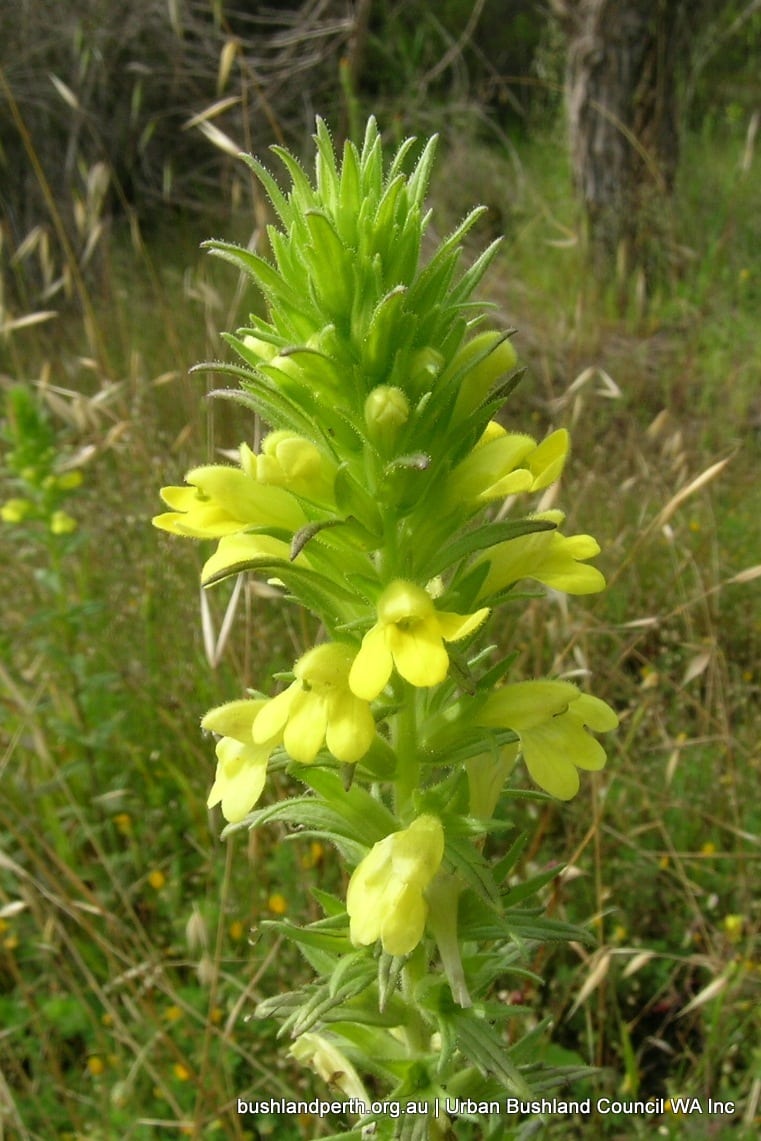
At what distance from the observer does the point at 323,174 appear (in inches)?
63.0

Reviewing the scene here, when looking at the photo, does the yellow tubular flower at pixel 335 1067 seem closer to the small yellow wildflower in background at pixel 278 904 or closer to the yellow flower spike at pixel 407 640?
the yellow flower spike at pixel 407 640

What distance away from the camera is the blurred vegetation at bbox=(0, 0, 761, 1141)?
2.72 meters

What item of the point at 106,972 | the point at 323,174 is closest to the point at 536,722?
the point at 323,174

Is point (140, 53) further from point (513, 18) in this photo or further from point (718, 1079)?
point (718, 1079)

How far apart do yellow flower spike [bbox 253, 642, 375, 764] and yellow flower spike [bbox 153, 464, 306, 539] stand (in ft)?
0.87

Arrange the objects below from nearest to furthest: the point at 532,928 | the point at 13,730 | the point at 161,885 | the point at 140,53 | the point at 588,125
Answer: the point at 532,928 < the point at 161,885 < the point at 13,730 < the point at 588,125 < the point at 140,53

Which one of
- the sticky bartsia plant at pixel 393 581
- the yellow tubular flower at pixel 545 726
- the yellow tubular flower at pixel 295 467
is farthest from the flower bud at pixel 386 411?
the yellow tubular flower at pixel 545 726

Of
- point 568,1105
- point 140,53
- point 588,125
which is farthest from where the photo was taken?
point 140,53

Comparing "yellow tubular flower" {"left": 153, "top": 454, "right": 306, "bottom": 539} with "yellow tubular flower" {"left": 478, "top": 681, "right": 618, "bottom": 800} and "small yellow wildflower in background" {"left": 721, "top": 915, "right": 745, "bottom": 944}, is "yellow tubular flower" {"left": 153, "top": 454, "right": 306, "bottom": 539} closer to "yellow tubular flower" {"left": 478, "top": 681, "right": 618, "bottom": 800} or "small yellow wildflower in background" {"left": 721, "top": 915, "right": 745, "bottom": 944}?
"yellow tubular flower" {"left": 478, "top": 681, "right": 618, "bottom": 800}

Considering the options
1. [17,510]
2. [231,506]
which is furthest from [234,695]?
[231,506]

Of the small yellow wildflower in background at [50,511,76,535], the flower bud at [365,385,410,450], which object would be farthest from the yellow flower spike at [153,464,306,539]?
the small yellow wildflower in background at [50,511,76,535]

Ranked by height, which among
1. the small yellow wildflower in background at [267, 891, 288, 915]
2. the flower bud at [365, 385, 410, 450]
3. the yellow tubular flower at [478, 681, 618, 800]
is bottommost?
the small yellow wildflower in background at [267, 891, 288, 915]

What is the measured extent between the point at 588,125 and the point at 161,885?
728 centimetres

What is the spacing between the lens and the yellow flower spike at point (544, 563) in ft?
5.24
